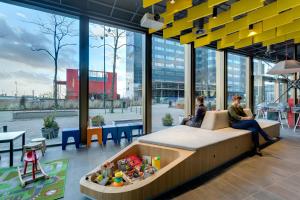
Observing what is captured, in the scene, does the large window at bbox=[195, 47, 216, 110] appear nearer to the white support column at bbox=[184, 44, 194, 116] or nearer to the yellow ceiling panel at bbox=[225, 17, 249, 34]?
the white support column at bbox=[184, 44, 194, 116]

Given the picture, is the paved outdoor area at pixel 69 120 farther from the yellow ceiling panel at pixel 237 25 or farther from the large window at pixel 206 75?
the yellow ceiling panel at pixel 237 25

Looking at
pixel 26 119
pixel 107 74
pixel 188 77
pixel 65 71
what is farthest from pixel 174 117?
pixel 26 119

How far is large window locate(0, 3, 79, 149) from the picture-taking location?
4.14m

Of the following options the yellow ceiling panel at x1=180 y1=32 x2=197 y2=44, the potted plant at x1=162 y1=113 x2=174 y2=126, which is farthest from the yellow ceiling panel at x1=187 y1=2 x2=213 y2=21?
the potted plant at x1=162 y1=113 x2=174 y2=126

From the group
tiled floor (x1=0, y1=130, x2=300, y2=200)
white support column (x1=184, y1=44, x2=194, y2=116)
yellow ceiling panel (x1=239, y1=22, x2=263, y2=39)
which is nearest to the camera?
tiled floor (x1=0, y1=130, x2=300, y2=200)

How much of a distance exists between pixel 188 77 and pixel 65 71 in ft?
13.2

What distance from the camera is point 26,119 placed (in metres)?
4.46

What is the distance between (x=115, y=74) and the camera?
214 inches

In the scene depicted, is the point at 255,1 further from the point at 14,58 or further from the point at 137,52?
the point at 14,58

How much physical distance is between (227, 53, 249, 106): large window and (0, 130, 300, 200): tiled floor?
3.89m

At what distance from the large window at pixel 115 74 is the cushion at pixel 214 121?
6.90 feet

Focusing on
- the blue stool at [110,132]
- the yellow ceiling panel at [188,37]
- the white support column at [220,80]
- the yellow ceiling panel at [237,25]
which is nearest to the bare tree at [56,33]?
the blue stool at [110,132]

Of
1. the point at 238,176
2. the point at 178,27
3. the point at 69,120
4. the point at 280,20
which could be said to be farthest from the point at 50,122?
the point at 280,20

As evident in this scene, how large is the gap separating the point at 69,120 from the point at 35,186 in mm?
2402
